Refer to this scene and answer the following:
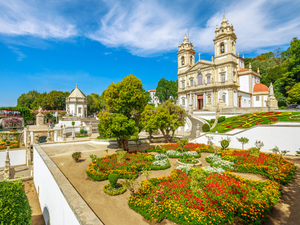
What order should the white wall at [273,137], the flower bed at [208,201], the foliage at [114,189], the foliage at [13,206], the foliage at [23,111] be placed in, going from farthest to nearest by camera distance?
the foliage at [23,111]
the white wall at [273,137]
the foliage at [114,189]
the flower bed at [208,201]
the foliage at [13,206]

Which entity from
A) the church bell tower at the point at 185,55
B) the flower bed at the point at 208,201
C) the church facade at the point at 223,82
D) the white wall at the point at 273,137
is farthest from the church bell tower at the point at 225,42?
the flower bed at the point at 208,201

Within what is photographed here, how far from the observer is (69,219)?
5191 mm

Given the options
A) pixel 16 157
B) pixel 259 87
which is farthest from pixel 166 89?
pixel 16 157

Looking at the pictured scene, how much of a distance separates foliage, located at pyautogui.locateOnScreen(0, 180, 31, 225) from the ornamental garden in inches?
120

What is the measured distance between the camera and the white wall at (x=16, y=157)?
75.2ft

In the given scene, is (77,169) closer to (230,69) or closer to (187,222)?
(187,222)

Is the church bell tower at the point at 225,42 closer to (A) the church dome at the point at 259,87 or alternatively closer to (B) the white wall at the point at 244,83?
(B) the white wall at the point at 244,83

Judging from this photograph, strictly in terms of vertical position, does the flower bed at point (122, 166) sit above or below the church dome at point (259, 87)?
below

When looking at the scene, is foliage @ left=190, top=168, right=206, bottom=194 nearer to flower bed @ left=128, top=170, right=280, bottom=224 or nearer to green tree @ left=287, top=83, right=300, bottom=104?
flower bed @ left=128, top=170, right=280, bottom=224

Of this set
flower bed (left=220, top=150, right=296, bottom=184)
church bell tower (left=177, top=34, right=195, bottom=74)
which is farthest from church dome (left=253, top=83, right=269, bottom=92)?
flower bed (left=220, top=150, right=296, bottom=184)

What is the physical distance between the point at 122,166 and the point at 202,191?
219 inches

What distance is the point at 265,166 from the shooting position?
9953mm

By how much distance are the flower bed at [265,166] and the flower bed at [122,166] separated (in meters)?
5.14

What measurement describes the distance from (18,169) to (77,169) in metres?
19.0
